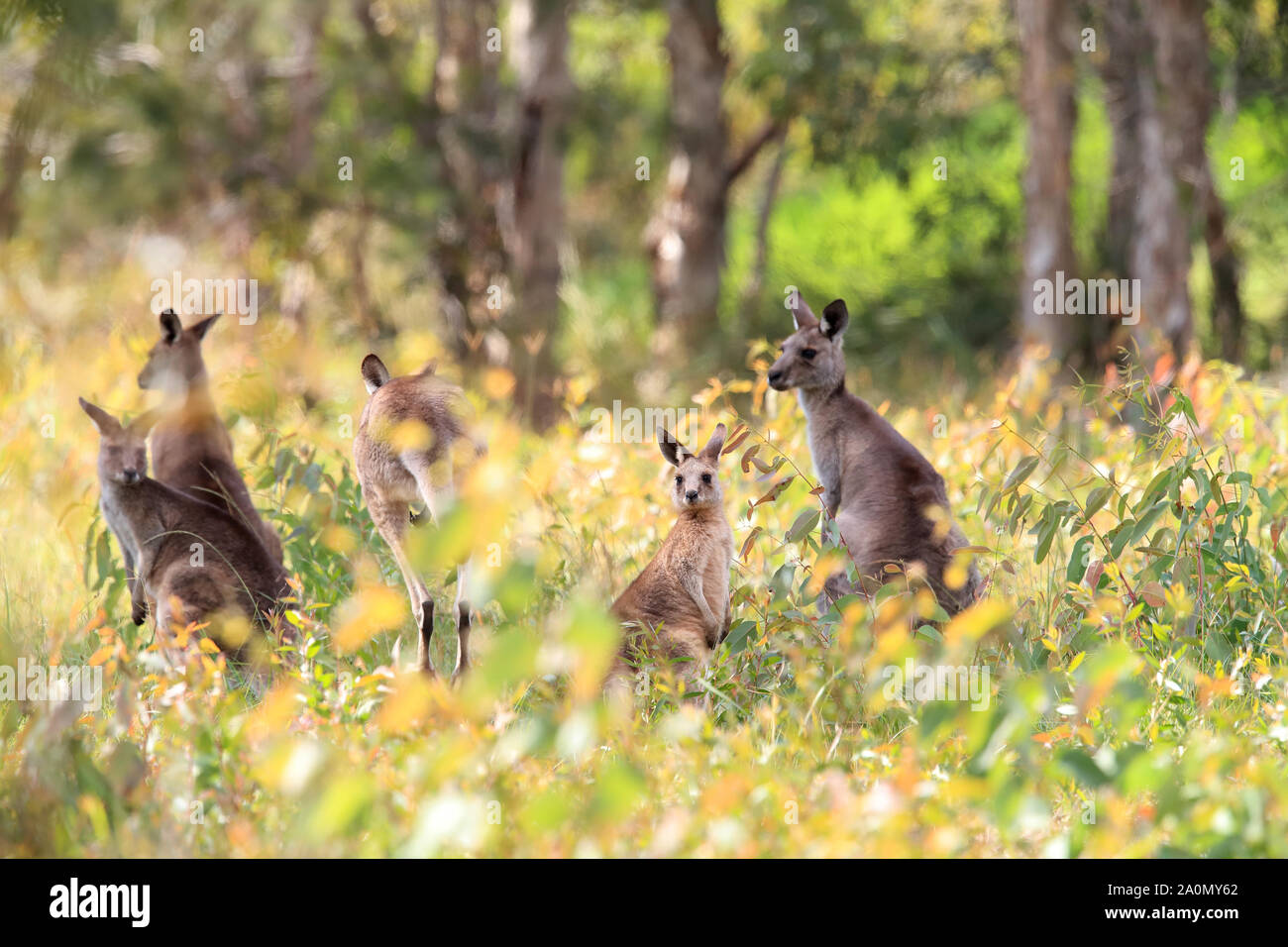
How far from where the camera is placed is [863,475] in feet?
20.0

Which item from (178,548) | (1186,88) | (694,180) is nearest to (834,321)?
(178,548)

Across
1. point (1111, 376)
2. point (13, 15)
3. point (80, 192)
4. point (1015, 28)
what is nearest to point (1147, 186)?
point (1015, 28)

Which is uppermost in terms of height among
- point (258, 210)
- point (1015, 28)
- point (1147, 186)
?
point (1015, 28)

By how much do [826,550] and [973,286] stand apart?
37.6 feet

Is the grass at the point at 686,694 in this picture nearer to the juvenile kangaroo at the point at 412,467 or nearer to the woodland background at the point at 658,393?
the woodland background at the point at 658,393

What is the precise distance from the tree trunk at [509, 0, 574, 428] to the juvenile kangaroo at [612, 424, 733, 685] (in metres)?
7.32

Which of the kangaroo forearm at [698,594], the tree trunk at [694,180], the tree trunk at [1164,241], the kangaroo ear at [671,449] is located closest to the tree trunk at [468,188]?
the tree trunk at [694,180]

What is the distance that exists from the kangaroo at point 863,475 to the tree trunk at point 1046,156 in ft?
18.0

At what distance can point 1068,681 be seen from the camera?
422cm

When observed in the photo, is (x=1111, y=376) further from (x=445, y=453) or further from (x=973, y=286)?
(x=973, y=286)

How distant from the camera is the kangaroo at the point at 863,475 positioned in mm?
5578

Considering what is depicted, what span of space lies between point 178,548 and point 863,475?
2764 millimetres

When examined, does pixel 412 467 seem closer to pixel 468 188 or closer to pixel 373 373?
pixel 373 373

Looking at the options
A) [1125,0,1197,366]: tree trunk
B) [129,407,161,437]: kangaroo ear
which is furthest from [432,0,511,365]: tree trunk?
[129,407,161,437]: kangaroo ear
